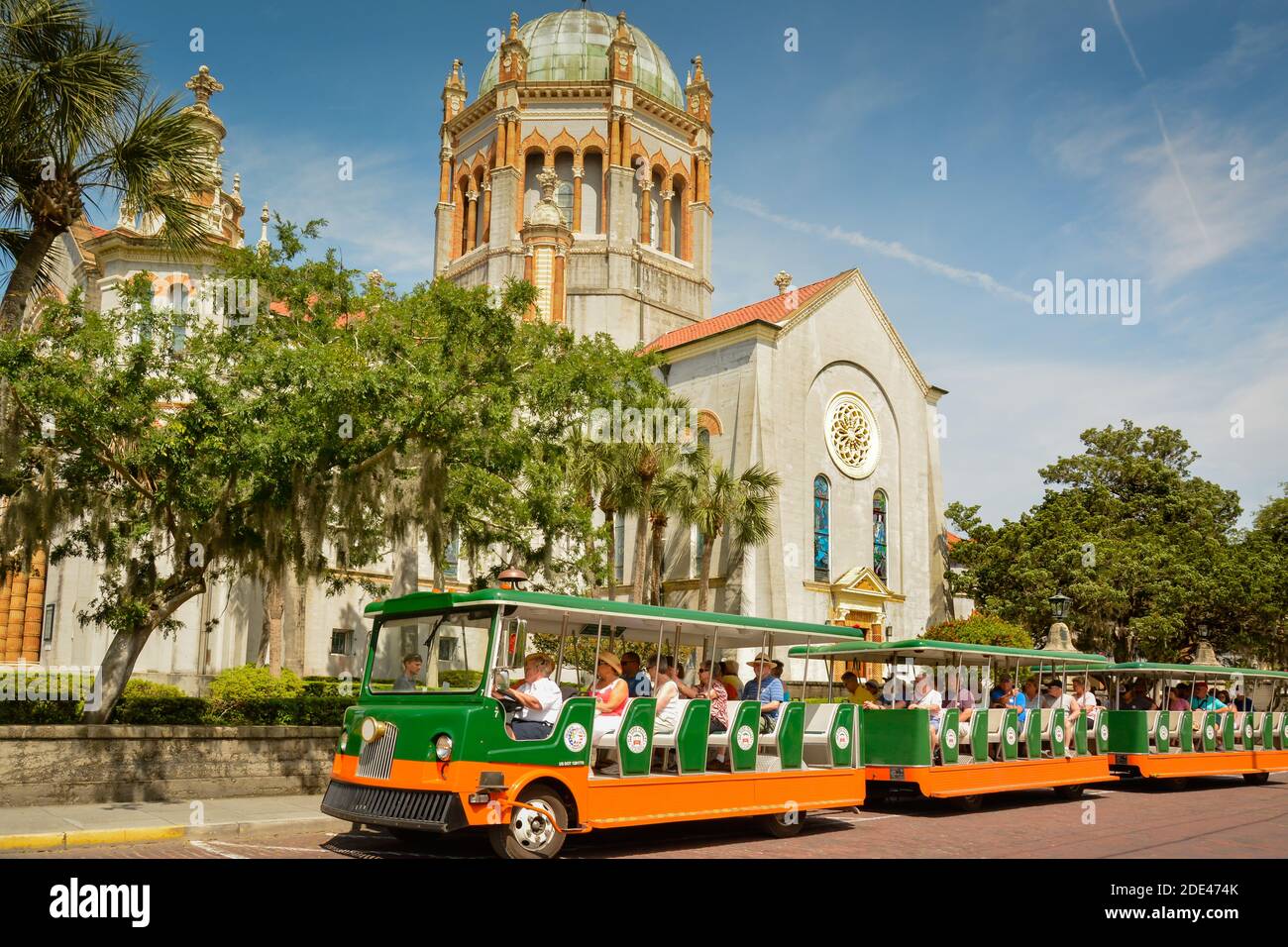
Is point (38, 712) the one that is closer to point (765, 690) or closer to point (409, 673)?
point (409, 673)

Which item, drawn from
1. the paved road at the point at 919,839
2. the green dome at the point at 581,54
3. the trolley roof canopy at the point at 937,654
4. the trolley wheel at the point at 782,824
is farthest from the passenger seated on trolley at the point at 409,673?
the green dome at the point at 581,54

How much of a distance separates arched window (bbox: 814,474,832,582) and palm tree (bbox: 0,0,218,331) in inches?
1163

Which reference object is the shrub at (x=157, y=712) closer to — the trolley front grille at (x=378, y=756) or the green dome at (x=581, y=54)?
the trolley front grille at (x=378, y=756)

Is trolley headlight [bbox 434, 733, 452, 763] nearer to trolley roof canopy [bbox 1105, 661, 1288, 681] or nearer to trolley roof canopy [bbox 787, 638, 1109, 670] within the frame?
trolley roof canopy [bbox 787, 638, 1109, 670]

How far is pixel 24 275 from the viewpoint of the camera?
45.0 ft

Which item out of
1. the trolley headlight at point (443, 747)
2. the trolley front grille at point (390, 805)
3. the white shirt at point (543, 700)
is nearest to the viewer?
the trolley front grille at point (390, 805)

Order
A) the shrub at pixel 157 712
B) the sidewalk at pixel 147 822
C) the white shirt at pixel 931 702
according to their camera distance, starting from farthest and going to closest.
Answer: the white shirt at pixel 931 702, the shrub at pixel 157 712, the sidewalk at pixel 147 822

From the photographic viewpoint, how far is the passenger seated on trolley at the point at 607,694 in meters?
11.2

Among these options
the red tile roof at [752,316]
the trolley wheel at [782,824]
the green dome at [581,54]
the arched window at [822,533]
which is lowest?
the trolley wheel at [782,824]

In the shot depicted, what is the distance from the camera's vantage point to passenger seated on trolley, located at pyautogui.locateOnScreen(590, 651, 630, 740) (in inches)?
440

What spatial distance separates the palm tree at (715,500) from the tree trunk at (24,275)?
2097cm

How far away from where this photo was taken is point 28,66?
43.8 feet

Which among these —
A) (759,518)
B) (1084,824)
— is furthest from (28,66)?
(759,518)
